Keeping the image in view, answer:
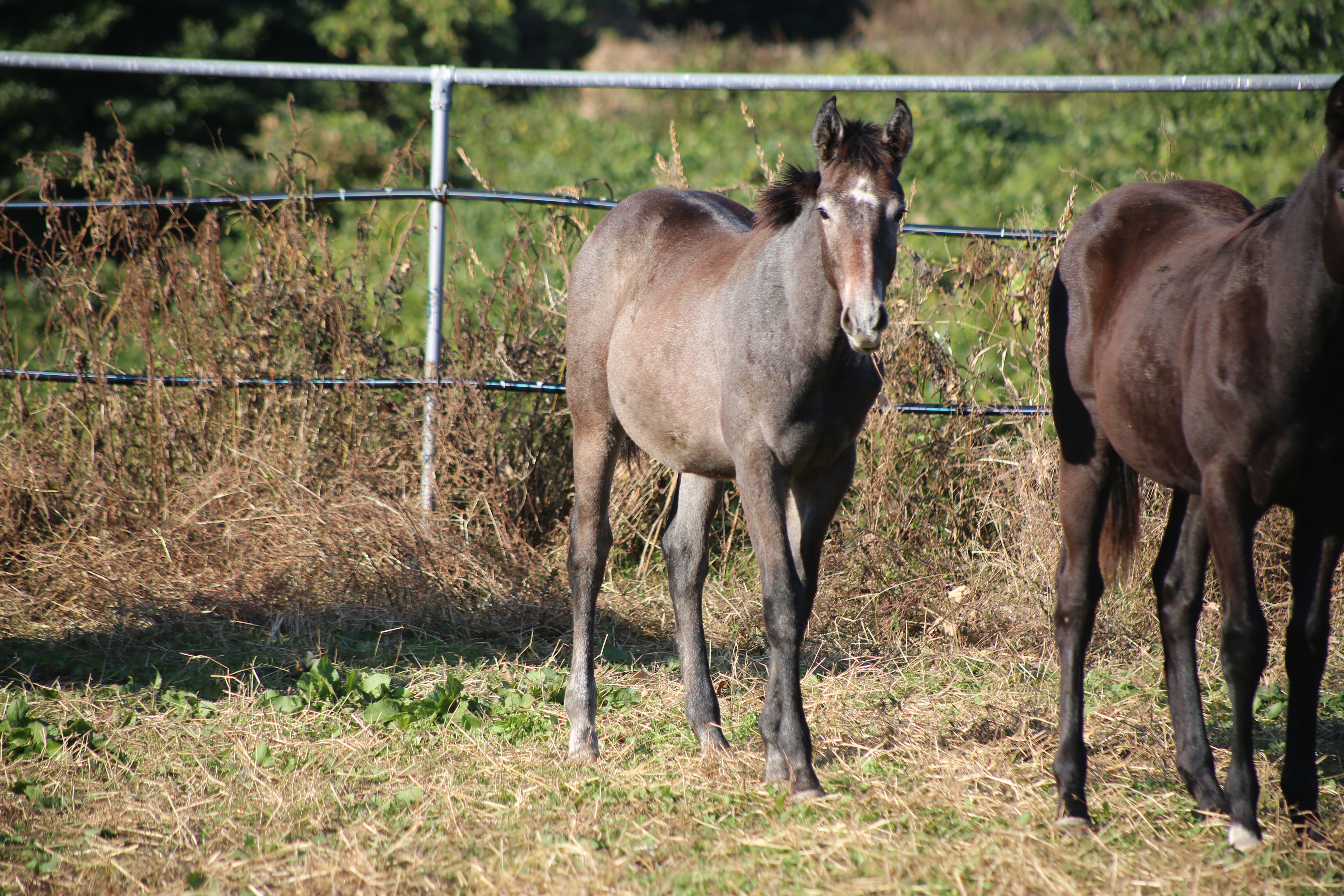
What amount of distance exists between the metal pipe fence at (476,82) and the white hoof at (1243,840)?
8.47 feet

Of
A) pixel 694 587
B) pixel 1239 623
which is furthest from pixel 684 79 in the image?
pixel 1239 623

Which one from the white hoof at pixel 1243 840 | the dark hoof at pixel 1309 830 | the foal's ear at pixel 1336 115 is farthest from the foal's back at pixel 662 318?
the dark hoof at pixel 1309 830

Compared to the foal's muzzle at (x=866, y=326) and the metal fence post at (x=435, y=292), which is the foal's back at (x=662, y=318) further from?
the metal fence post at (x=435, y=292)

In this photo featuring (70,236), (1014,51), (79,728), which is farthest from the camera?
(1014,51)

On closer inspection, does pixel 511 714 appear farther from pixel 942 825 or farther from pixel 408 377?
pixel 408 377

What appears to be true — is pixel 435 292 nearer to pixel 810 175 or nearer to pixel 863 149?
pixel 810 175

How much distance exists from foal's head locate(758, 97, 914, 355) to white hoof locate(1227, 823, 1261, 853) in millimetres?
1470

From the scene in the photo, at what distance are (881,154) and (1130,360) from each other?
870 mm

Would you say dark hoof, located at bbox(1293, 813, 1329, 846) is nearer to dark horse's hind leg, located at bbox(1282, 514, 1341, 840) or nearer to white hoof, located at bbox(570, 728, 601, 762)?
dark horse's hind leg, located at bbox(1282, 514, 1341, 840)

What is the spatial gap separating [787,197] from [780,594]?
1182mm

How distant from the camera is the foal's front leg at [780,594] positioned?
9.50ft

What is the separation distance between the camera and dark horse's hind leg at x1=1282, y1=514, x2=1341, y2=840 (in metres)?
2.49

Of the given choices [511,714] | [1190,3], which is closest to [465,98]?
[1190,3]

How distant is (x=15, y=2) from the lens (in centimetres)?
1091
